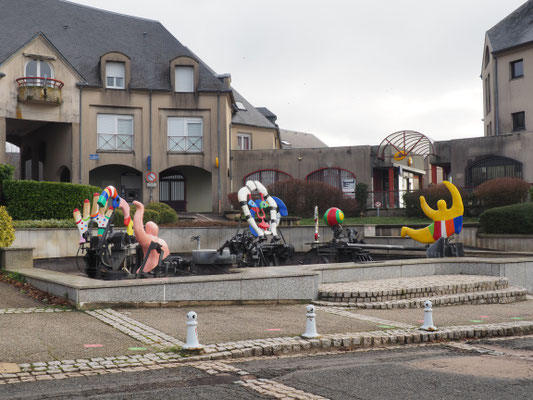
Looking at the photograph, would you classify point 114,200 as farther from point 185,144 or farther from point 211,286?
point 185,144

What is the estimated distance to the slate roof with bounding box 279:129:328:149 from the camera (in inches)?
2972

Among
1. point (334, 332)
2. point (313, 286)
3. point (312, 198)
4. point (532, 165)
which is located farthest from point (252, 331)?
point (532, 165)

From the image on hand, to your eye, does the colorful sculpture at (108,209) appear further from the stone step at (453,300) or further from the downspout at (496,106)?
the downspout at (496,106)

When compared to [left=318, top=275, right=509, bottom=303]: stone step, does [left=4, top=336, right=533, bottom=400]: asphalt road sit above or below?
below

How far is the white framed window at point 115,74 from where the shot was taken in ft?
119

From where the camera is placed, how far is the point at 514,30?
41.2 metres

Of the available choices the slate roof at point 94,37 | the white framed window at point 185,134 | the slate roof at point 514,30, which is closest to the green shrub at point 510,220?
the white framed window at point 185,134

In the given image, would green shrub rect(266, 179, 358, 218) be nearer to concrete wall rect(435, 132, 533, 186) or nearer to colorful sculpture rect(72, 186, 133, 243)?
concrete wall rect(435, 132, 533, 186)

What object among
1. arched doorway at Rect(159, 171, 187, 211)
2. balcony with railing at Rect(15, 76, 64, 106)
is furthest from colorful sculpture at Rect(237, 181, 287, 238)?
arched doorway at Rect(159, 171, 187, 211)

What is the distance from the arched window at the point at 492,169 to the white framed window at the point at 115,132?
19780 millimetres

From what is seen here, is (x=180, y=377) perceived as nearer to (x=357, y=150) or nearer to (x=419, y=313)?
(x=419, y=313)

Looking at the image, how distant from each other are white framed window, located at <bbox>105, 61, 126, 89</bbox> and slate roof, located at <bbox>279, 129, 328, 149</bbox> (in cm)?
3698

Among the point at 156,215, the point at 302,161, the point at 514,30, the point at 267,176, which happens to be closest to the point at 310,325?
the point at 156,215

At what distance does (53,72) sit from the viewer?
34.3 m
